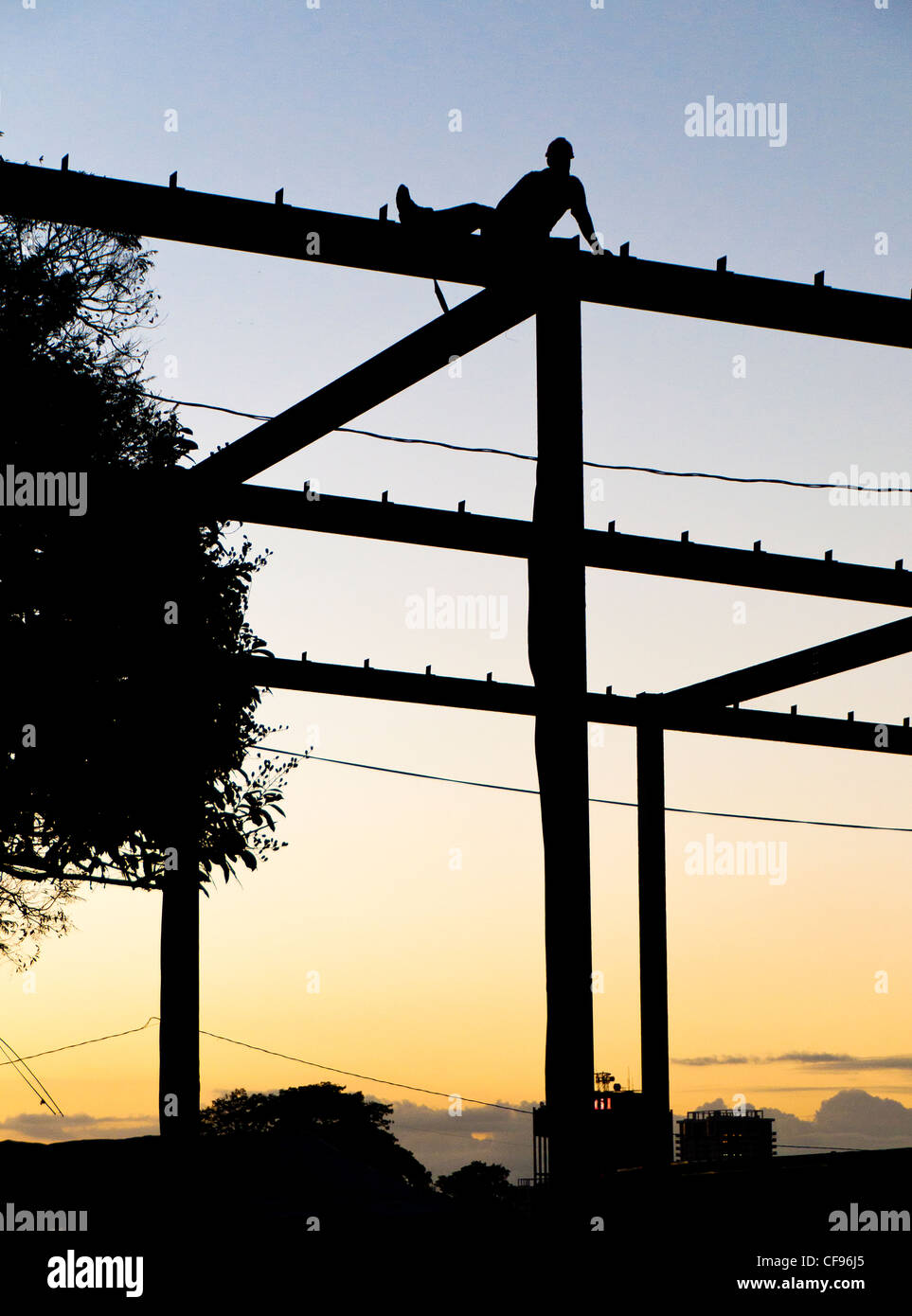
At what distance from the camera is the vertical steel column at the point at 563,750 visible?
8.47 metres

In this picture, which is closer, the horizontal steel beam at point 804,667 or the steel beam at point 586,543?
the steel beam at point 586,543

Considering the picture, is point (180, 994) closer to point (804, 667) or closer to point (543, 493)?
point (543, 493)

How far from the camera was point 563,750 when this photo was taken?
865cm

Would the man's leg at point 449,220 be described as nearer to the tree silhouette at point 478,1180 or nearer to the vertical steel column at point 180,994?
the vertical steel column at point 180,994

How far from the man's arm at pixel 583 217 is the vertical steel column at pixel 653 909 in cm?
1222

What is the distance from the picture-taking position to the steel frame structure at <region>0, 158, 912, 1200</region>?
860 centimetres

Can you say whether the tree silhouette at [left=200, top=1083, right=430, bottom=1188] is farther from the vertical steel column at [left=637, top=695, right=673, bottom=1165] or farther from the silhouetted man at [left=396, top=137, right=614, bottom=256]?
the silhouetted man at [left=396, top=137, right=614, bottom=256]

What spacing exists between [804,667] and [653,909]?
4979 mm

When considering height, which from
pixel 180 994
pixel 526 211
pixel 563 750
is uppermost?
pixel 526 211

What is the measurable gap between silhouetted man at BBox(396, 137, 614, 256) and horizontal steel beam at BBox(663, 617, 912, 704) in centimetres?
884

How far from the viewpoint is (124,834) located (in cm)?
1439

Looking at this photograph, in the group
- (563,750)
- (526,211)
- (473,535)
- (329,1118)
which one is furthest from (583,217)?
(329,1118)

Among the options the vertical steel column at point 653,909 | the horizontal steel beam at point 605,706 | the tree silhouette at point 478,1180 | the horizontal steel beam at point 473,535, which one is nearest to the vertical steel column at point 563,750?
the horizontal steel beam at point 473,535
